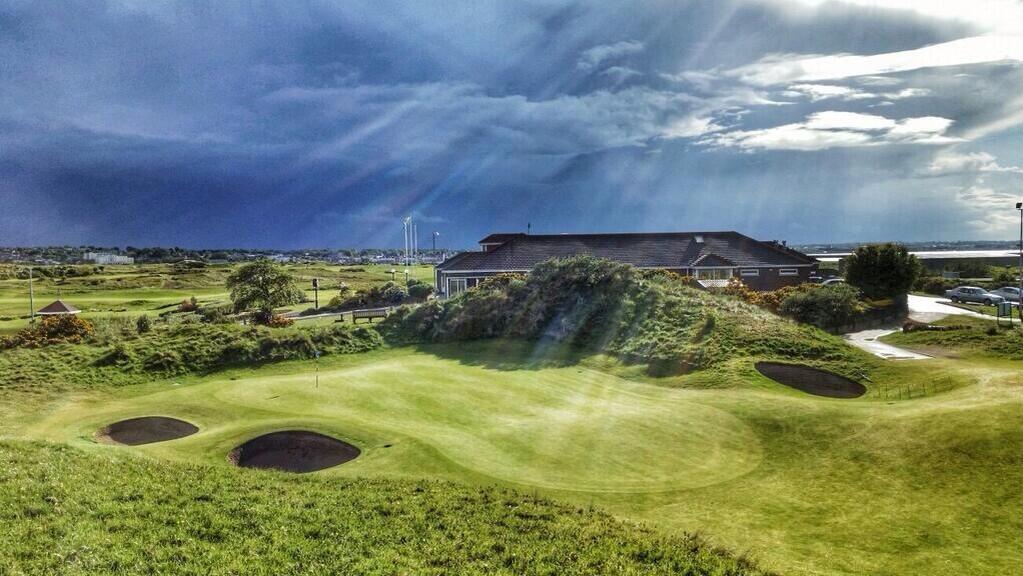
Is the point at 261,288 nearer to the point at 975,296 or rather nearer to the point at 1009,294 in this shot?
the point at 975,296

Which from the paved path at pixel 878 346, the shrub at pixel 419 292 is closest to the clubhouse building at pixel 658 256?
the shrub at pixel 419 292

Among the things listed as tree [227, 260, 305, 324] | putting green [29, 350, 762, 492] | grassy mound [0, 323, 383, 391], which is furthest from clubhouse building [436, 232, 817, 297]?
putting green [29, 350, 762, 492]

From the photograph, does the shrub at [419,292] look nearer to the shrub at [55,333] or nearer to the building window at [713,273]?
the building window at [713,273]

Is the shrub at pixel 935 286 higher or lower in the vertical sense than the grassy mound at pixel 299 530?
higher

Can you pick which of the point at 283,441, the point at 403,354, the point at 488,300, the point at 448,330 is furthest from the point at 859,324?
the point at 283,441

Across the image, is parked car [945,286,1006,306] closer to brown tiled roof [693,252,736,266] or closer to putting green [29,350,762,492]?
brown tiled roof [693,252,736,266]

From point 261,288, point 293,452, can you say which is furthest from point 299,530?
point 261,288
